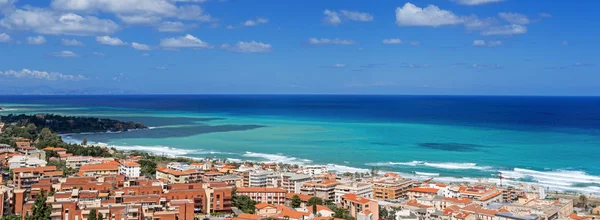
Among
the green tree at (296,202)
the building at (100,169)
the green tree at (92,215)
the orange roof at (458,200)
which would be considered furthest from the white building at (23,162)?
the orange roof at (458,200)

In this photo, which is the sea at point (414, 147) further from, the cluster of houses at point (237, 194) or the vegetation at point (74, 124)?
the cluster of houses at point (237, 194)

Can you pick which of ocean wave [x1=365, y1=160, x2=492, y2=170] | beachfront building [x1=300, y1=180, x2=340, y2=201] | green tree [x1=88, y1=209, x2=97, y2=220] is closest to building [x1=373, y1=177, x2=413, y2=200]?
beachfront building [x1=300, y1=180, x2=340, y2=201]

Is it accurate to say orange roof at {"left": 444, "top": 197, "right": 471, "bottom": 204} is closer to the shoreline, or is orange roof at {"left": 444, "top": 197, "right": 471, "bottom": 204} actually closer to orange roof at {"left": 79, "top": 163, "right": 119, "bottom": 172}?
the shoreline

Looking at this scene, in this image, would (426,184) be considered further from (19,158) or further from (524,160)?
(19,158)

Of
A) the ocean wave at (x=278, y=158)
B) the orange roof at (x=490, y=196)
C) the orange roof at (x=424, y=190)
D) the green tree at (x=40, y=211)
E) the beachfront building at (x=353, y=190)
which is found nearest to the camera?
the green tree at (x=40, y=211)

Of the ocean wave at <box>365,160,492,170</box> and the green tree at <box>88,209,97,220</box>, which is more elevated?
the green tree at <box>88,209,97,220</box>

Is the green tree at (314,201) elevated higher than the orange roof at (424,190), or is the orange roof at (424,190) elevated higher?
the orange roof at (424,190)

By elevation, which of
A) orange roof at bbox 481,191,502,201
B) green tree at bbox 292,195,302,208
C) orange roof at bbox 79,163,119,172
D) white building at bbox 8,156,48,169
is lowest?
green tree at bbox 292,195,302,208

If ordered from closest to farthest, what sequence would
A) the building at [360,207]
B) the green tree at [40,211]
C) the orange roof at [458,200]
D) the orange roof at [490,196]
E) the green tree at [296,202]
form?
the green tree at [40,211]
the building at [360,207]
the orange roof at [458,200]
the green tree at [296,202]
the orange roof at [490,196]
